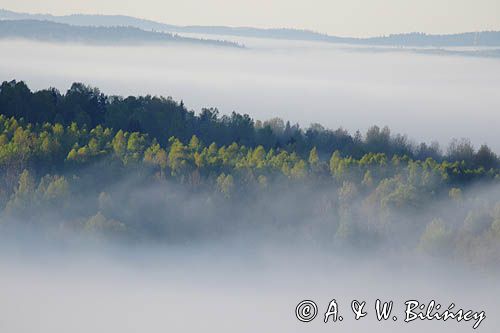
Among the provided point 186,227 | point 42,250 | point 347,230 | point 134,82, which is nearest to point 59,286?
point 42,250

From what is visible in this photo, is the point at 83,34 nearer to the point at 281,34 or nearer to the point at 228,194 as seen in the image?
the point at 281,34

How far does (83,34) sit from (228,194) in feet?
426

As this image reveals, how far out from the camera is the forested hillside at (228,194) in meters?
45.3

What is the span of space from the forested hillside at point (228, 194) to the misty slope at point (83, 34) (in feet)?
325

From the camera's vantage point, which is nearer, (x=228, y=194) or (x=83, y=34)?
(x=228, y=194)

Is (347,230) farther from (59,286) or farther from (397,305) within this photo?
(59,286)

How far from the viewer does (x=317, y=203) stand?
164ft

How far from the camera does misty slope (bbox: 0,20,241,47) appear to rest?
160 metres

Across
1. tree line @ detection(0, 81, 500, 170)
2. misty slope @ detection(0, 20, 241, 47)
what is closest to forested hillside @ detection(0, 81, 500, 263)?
tree line @ detection(0, 81, 500, 170)

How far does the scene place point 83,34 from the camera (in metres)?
176

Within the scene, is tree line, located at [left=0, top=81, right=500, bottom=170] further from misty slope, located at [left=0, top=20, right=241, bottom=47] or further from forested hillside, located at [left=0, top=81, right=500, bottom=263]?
misty slope, located at [left=0, top=20, right=241, bottom=47]

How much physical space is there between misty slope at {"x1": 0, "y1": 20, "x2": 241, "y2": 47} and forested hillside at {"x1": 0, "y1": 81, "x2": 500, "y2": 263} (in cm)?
9921

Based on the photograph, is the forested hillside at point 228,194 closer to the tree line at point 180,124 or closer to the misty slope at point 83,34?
the tree line at point 180,124

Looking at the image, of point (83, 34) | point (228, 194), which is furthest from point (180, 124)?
point (83, 34)
